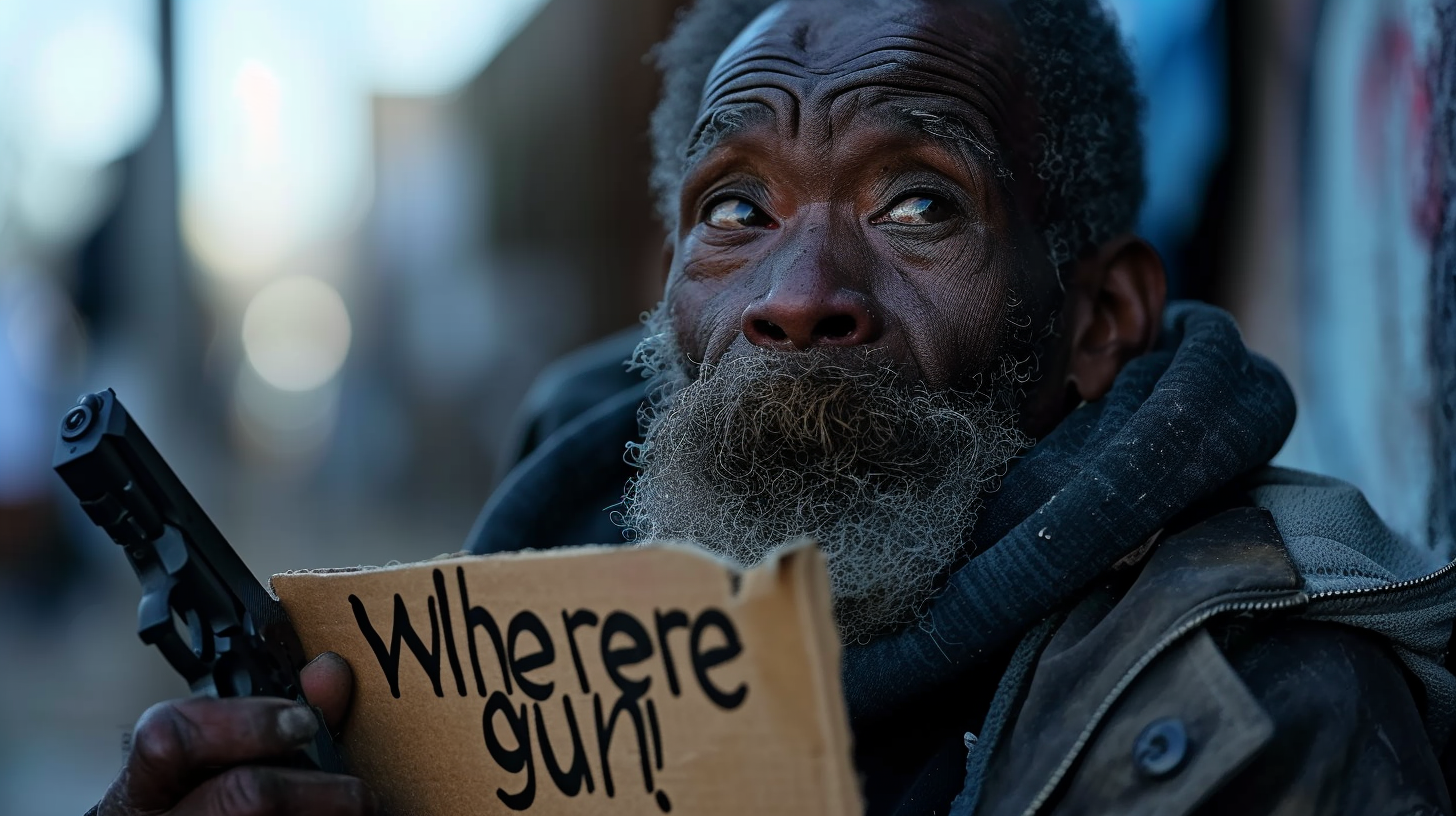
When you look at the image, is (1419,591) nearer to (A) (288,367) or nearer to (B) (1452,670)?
(B) (1452,670)

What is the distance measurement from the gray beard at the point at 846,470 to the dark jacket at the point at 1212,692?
168mm

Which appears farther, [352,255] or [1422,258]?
[352,255]

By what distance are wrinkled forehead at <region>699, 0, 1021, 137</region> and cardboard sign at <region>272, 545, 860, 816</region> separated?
3.84 ft

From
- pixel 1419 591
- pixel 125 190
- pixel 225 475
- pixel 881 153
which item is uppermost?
pixel 125 190

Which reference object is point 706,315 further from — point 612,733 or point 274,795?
point 274,795

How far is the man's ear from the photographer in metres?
2.29

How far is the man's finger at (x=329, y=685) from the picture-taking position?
4.78 ft

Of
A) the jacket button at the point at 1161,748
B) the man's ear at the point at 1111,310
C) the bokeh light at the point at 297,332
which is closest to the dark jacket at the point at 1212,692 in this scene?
the jacket button at the point at 1161,748

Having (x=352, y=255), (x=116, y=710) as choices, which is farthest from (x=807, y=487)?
(x=352, y=255)

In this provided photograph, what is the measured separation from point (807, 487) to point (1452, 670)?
107 cm

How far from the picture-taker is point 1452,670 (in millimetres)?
1896

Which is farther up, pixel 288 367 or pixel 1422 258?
pixel 288 367

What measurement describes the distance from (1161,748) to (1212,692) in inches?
3.6

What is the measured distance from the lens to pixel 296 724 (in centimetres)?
134
